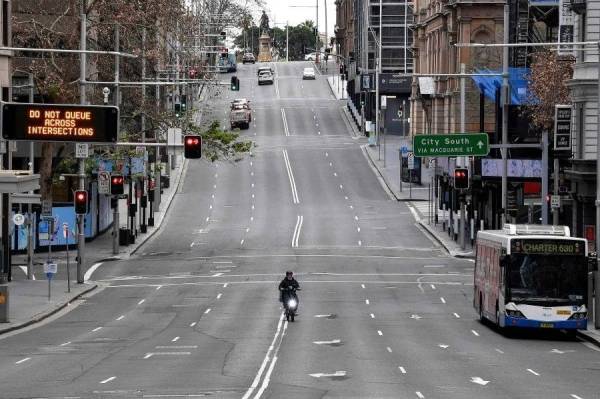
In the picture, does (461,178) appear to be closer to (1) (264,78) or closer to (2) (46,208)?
(2) (46,208)

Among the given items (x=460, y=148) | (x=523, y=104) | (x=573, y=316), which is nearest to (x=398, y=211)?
(x=523, y=104)

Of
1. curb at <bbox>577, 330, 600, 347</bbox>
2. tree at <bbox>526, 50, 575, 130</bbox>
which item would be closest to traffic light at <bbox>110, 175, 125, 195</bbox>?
tree at <bbox>526, 50, 575, 130</bbox>

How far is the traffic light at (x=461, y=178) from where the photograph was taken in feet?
211

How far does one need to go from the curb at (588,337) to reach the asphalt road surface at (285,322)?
1.76ft

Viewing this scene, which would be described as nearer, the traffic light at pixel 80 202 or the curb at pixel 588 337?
the curb at pixel 588 337

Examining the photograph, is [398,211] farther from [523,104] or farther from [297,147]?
[297,147]

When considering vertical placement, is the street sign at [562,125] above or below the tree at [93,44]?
below

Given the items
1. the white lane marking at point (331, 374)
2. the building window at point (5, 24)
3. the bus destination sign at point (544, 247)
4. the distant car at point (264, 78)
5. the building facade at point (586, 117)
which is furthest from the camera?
the distant car at point (264, 78)

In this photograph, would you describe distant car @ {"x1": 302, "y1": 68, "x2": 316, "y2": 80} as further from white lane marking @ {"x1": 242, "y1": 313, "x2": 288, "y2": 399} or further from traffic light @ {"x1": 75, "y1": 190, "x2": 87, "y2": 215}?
white lane marking @ {"x1": 242, "y1": 313, "x2": 288, "y2": 399}

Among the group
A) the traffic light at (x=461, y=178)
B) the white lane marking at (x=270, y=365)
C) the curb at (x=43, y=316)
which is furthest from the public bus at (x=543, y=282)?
the traffic light at (x=461, y=178)

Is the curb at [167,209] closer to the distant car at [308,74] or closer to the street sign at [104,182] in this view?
the street sign at [104,182]

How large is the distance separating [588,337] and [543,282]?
7.69 feet

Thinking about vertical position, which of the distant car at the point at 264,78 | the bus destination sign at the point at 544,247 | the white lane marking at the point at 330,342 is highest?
the distant car at the point at 264,78

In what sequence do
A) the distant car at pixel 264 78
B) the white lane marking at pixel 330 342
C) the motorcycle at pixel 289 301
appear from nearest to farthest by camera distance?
the white lane marking at pixel 330 342, the motorcycle at pixel 289 301, the distant car at pixel 264 78
